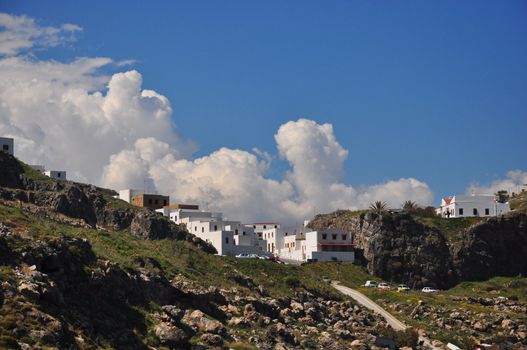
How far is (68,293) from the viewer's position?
147ft

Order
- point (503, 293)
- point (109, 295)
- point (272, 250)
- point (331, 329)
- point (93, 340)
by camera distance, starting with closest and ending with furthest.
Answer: point (93, 340) < point (109, 295) < point (331, 329) < point (503, 293) < point (272, 250)

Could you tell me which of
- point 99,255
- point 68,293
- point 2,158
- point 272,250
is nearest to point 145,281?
point 99,255

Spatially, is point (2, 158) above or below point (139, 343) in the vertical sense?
above

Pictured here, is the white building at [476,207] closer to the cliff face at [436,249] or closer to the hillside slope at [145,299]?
the cliff face at [436,249]

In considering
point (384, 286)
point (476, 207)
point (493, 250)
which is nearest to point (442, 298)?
point (384, 286)

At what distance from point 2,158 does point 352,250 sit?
181ft

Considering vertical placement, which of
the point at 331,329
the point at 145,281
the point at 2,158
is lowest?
the point at 331,329

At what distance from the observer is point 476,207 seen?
14062 cm

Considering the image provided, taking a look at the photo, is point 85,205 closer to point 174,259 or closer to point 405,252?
point 174,259

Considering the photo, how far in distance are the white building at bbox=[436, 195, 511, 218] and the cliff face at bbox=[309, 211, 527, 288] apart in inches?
A: 280

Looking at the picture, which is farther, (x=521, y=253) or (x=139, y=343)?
(x=521, y=253)

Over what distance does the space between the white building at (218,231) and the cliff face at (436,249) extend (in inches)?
706

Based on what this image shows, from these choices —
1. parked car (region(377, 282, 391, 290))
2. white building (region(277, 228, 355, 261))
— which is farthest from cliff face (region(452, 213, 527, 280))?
white building (region(277, 228, 355, 261))

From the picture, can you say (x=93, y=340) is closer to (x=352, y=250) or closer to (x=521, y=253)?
(x=352, y=250)
